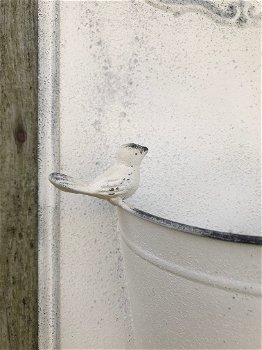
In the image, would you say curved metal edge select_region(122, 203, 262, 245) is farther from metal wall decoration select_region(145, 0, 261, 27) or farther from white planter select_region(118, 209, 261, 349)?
metal wall decoration select_region(145, 0, 261, 27)

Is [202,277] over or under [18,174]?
under

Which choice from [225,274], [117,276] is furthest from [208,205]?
[225,274]

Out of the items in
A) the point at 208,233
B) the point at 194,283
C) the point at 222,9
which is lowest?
the point at 194,283

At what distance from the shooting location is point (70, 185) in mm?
959

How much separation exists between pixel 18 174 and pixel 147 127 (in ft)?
1.02

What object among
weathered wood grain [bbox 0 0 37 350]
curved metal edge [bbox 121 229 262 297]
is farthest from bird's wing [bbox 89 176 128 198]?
weathered wood grain [bbox 0 0 37 350]

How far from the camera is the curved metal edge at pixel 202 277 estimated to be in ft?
2.76

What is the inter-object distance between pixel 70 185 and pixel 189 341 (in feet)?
1.19

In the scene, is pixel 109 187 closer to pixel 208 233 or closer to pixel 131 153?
pixel 131 153

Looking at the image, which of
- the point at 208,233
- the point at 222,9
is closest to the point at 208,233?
the point at 208,233

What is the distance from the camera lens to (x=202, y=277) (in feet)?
2.91

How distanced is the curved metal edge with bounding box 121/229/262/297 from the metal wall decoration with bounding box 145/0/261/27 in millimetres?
552

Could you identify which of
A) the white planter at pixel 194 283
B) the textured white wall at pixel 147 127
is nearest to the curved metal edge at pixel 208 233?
the white planter at pixel 194 283

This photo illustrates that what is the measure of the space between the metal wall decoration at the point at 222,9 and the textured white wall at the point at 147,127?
13 millimetres
